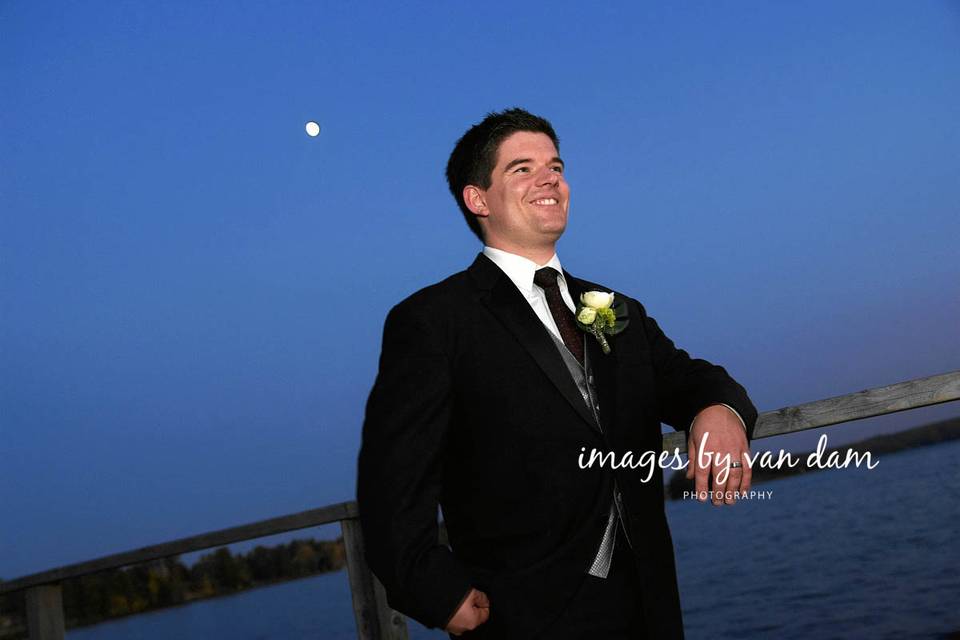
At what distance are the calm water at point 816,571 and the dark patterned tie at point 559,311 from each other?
3.09 ft

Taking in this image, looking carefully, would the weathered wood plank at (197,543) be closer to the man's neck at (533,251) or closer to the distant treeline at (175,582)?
the man's neck at (533,251)

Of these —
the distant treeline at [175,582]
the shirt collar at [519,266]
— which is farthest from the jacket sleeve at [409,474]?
the distant treeline at [175,582]

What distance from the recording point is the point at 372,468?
1.67 metres

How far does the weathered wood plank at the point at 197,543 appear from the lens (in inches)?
135

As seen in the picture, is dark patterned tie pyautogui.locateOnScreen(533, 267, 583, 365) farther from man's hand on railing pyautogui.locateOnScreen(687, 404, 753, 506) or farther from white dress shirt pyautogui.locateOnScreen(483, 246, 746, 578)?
man's hand on railing pyautogui.locateOnScreen(687, 404, 753, 506)

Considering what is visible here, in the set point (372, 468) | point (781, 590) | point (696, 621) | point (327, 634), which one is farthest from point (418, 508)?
point (327, 634)

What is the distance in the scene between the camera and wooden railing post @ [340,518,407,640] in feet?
10.8

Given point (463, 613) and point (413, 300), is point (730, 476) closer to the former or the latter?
point (463, 613)

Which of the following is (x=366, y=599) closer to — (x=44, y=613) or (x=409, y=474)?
(x=409, y=474)

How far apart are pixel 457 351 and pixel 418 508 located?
38 centimetres

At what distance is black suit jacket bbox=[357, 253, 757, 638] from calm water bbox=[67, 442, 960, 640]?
2.85 feet

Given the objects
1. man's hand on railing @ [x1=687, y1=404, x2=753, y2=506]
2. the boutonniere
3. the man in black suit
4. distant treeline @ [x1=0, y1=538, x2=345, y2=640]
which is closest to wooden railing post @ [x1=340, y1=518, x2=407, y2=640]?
the man in black suit

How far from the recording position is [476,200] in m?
2.21

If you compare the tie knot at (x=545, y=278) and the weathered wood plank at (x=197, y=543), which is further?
the weathered wood plank at (x=197, y=543)
